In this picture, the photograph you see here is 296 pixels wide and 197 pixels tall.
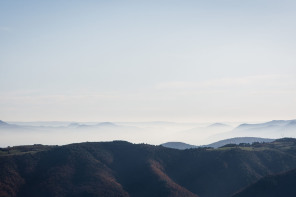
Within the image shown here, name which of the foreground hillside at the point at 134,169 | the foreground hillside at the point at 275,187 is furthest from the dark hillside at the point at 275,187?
the foreground hillside at the point at 134,169

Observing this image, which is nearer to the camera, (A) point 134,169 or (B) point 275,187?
(B) point 275,187

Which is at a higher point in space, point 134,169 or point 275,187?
point 134,169

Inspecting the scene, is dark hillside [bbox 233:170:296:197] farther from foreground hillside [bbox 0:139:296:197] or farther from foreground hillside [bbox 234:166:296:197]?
foreground hillside [bbox 0:139:296:197]

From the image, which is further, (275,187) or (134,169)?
(134,169)

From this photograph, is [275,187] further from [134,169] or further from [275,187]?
[134,169]

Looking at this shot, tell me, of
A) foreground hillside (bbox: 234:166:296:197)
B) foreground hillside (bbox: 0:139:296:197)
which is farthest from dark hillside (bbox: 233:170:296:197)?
A: foreground hillside (bbox: 0:139:296:197)

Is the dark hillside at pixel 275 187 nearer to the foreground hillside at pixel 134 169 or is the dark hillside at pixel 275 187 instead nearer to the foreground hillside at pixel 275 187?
the foreground hillside at pixel 275 187

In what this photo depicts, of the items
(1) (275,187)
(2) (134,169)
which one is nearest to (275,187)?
(1) (275,187)

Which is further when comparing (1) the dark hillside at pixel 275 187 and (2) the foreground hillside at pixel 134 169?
(2) the foreground hillside at pixel 134 169

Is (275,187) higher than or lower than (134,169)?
lower
